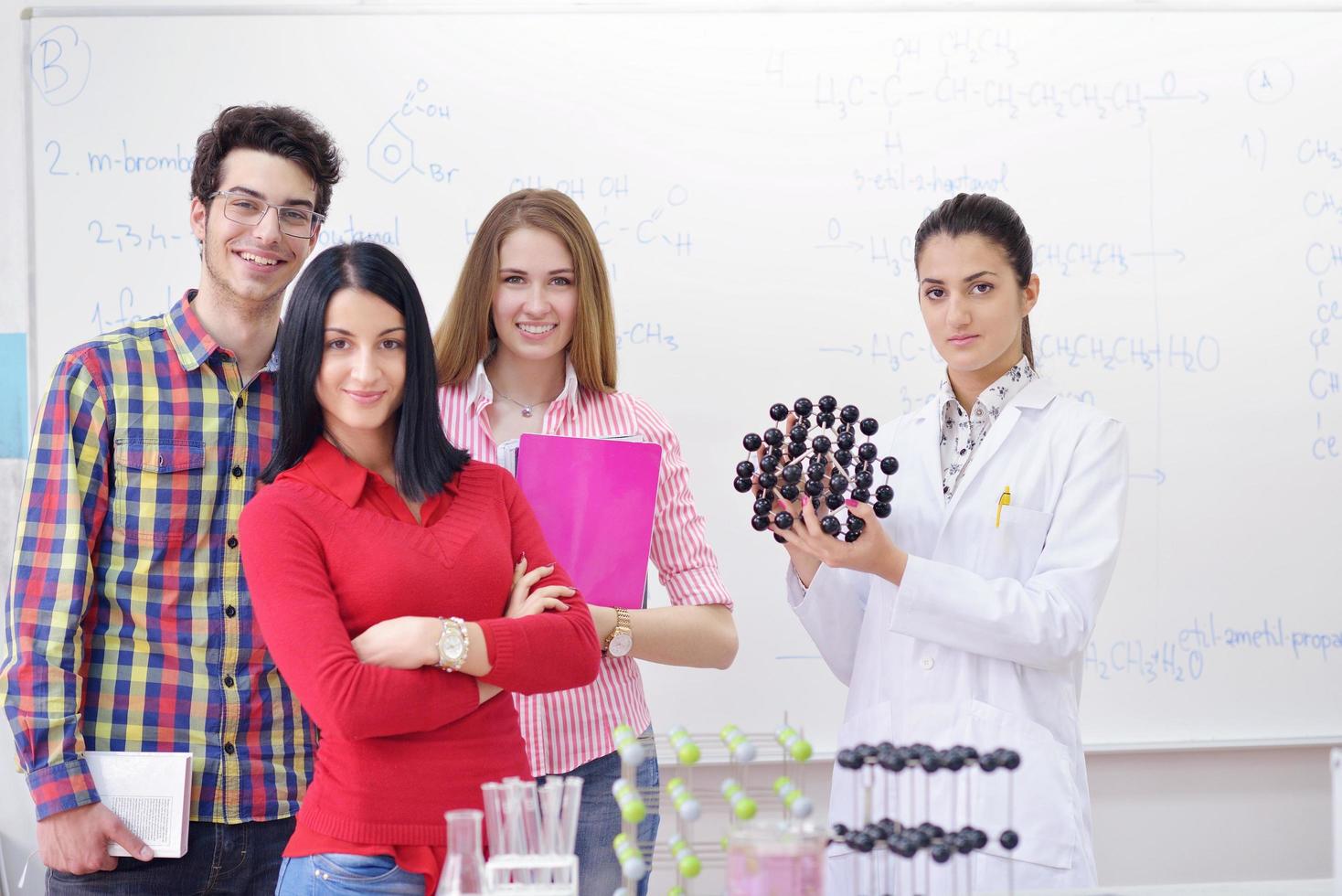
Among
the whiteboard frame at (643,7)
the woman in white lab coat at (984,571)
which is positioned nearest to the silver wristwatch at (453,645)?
the woman in white lab coat at (984,571)

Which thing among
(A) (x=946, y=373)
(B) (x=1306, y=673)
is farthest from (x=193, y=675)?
(B) (x=1306, y=673)

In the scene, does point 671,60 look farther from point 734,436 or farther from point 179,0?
point 179,0

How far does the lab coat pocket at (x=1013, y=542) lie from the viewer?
176 centimetres

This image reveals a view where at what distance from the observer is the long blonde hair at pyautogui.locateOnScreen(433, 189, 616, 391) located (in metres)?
1.84

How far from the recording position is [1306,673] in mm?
2795

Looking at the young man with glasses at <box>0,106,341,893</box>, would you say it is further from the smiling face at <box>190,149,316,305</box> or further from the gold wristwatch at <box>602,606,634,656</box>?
the gold wristwatch at <box>602,606,634,656</box>

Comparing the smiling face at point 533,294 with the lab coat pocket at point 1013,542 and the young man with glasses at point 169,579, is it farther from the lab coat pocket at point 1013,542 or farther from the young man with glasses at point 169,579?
the lab coat pocket at point 1013,542

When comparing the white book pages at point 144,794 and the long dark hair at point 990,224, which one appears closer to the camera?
the white book pages at point 144,794

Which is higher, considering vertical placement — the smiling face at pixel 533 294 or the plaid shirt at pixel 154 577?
the smiling face at pixel 533 294

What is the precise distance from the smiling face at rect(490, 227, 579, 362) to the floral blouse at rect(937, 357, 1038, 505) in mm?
660

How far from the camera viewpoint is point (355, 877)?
128 centimetres

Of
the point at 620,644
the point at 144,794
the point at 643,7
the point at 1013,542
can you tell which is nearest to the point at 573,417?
the point at 620,644

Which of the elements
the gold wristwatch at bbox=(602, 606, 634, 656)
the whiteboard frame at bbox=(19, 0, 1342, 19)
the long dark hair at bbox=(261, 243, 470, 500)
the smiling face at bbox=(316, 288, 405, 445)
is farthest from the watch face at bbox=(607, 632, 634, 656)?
the whiteboard frame at bbox=(19, 0, 1342, 19)

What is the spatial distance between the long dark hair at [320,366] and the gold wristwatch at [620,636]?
1.36 feet
